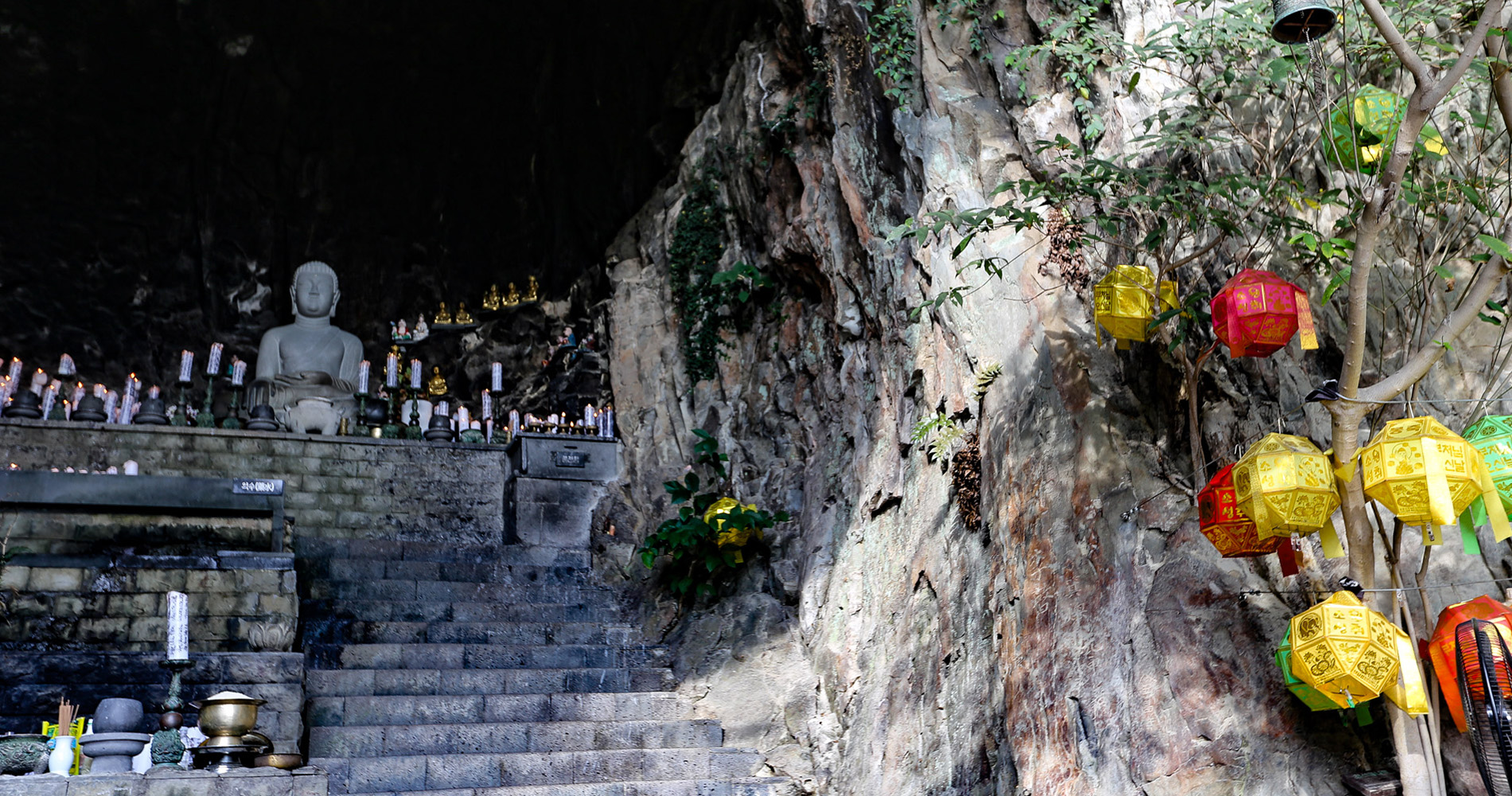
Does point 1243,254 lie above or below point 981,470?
above

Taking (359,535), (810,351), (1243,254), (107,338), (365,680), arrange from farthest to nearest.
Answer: (107,338) → (359,535) → (810,351) → (365,680) → (1243,254)

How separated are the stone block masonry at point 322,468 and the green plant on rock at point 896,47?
15.7 ft

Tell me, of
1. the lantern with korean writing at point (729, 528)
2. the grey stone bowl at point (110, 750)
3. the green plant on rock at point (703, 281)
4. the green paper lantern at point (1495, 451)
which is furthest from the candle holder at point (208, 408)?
the green paper lantern at point (1495, 451)

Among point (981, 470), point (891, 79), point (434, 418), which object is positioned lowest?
point (981, 470)

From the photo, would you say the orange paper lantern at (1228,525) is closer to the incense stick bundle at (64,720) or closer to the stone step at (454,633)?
the stone step at (454,633)

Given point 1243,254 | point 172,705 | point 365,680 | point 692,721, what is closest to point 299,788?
point 172,705

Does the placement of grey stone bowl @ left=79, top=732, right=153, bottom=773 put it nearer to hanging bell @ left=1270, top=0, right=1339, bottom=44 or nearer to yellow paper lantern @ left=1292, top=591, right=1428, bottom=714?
yellow paper lantern @ left=1292, top=591, right=1428, bottom=714

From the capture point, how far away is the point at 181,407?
426 inches

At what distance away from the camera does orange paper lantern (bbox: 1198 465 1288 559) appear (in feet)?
12.4

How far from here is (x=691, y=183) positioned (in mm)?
9969

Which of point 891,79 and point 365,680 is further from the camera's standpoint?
point 891,79

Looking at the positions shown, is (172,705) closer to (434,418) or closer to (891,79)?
(891,79)

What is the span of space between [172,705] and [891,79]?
15.7 feet

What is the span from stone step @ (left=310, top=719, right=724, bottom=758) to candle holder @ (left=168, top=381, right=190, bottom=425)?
563cm
